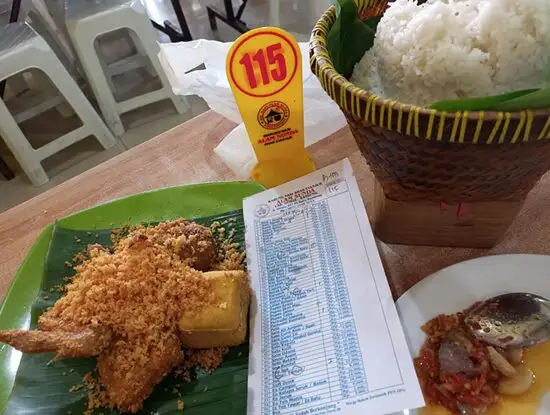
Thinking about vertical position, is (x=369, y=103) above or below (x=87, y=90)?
above

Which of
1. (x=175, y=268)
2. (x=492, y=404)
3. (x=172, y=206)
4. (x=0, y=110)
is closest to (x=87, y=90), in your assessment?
(x=0, y=110)

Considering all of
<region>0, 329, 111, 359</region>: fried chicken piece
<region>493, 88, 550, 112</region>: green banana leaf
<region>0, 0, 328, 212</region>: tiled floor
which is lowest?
<region>0, 0, 328, 212</region>: tiled floor

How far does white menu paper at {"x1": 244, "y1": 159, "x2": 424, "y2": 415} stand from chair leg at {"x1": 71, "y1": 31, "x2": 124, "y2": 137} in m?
1.38

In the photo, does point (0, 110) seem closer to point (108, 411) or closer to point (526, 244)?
point (108, 411)

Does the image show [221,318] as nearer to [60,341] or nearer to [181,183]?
[60,341]

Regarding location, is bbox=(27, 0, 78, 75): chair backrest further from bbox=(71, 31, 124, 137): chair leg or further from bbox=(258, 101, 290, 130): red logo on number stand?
bbox=(258, 101, 290, 130): red logo on number stand

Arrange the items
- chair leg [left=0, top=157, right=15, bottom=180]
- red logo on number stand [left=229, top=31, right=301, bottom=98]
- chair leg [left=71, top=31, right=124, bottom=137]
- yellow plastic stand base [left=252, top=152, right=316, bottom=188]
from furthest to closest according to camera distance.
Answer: chair leg [left=0, top=157, right=15, bottom=180] → chair leg [left=71, top=31, right=124, bottom=137] → yellow plastic stand base [left=252, top=152, right=316, bottom=188] → red logo on number stand [left=229, top=31, right=301, bottom=98]

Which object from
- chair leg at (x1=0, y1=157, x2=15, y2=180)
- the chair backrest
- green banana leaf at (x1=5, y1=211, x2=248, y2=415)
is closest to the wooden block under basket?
green banana leaf at (x1=5, y1=211, x2=248, y2=415)

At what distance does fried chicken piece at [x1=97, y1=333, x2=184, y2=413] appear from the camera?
595 millimetres

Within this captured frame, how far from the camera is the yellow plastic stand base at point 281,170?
32.9 inches

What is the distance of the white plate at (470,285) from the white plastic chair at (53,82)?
1.61 m

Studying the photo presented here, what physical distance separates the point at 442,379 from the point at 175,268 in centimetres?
36

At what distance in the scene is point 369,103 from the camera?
1.65 feet

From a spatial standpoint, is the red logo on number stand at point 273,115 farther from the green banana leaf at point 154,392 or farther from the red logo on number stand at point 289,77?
the green banana leaf at point 154,392
